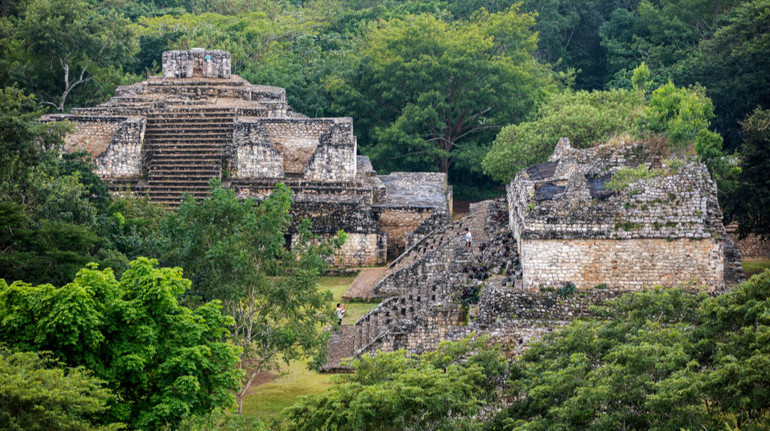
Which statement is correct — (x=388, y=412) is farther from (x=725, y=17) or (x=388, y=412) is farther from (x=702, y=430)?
(x=725, y=17)

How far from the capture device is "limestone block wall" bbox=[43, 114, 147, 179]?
36938 mm

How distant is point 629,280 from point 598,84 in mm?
39781

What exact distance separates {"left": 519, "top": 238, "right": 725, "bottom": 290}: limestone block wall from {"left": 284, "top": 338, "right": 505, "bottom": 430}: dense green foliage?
470 cm

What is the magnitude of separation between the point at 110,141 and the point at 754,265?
23.2 meters

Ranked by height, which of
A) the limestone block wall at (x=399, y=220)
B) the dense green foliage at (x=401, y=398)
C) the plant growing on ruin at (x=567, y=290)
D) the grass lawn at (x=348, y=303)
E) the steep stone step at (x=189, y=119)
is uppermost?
the steep stone step at (x=189, y=119)

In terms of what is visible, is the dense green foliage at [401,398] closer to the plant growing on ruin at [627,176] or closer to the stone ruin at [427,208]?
the stone ruin at [427,208]

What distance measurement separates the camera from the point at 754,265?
29.9 metres

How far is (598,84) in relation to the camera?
5853cm

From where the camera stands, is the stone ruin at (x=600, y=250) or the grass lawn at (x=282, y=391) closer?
the stone ruin at (x=600, y=250)

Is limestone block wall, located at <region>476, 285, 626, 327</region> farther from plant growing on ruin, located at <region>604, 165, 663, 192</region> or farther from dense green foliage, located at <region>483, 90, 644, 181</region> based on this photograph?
dense green foliage, located at <region>483, 90, 644, 181</region>

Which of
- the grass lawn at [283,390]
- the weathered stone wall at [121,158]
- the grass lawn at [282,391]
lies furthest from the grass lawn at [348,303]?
the weathered stone wall at [121,158]

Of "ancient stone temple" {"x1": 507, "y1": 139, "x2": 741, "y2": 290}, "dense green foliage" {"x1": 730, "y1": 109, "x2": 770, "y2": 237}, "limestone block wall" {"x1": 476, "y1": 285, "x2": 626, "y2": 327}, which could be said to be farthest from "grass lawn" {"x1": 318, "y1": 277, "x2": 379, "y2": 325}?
"dense green foliage" {"x1": 730, "y1": 109, "x2": 770, "y2": 237}

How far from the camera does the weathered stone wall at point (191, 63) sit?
41750 millimetres

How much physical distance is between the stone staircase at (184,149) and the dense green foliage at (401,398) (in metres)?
20.7
